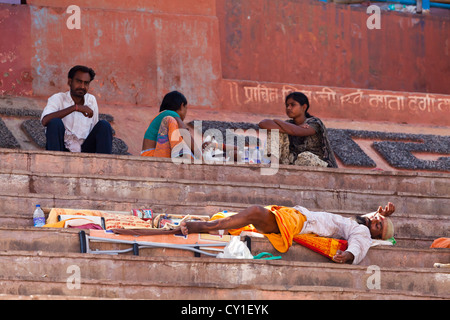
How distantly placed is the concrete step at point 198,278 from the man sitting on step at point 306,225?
56cm

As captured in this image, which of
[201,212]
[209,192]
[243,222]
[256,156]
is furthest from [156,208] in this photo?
[256,156]

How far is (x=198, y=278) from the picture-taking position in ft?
19.6

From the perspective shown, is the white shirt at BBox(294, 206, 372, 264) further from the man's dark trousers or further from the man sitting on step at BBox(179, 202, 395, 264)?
the man's dark trousers

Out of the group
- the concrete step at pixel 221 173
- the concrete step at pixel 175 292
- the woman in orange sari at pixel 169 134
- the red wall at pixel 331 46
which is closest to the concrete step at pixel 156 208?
the concrete step at pixel 221 173

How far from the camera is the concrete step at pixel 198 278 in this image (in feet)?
18.2

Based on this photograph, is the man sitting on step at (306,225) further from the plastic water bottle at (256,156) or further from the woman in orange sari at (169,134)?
the plastic water bottle at (256,156)

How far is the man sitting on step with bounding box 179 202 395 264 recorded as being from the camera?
267 inches

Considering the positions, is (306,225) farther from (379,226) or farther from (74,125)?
(74,125)

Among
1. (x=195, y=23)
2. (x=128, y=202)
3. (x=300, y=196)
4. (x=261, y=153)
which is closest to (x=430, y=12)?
(x=195, y=23)

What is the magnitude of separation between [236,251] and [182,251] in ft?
1.28

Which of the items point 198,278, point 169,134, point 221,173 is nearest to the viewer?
point 198,278

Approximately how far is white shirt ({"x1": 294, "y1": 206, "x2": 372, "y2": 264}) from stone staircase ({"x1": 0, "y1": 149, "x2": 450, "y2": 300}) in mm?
140

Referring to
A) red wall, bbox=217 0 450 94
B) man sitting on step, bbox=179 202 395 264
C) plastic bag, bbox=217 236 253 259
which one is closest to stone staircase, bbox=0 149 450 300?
man sitting on step, bbox=179 202 395 264
